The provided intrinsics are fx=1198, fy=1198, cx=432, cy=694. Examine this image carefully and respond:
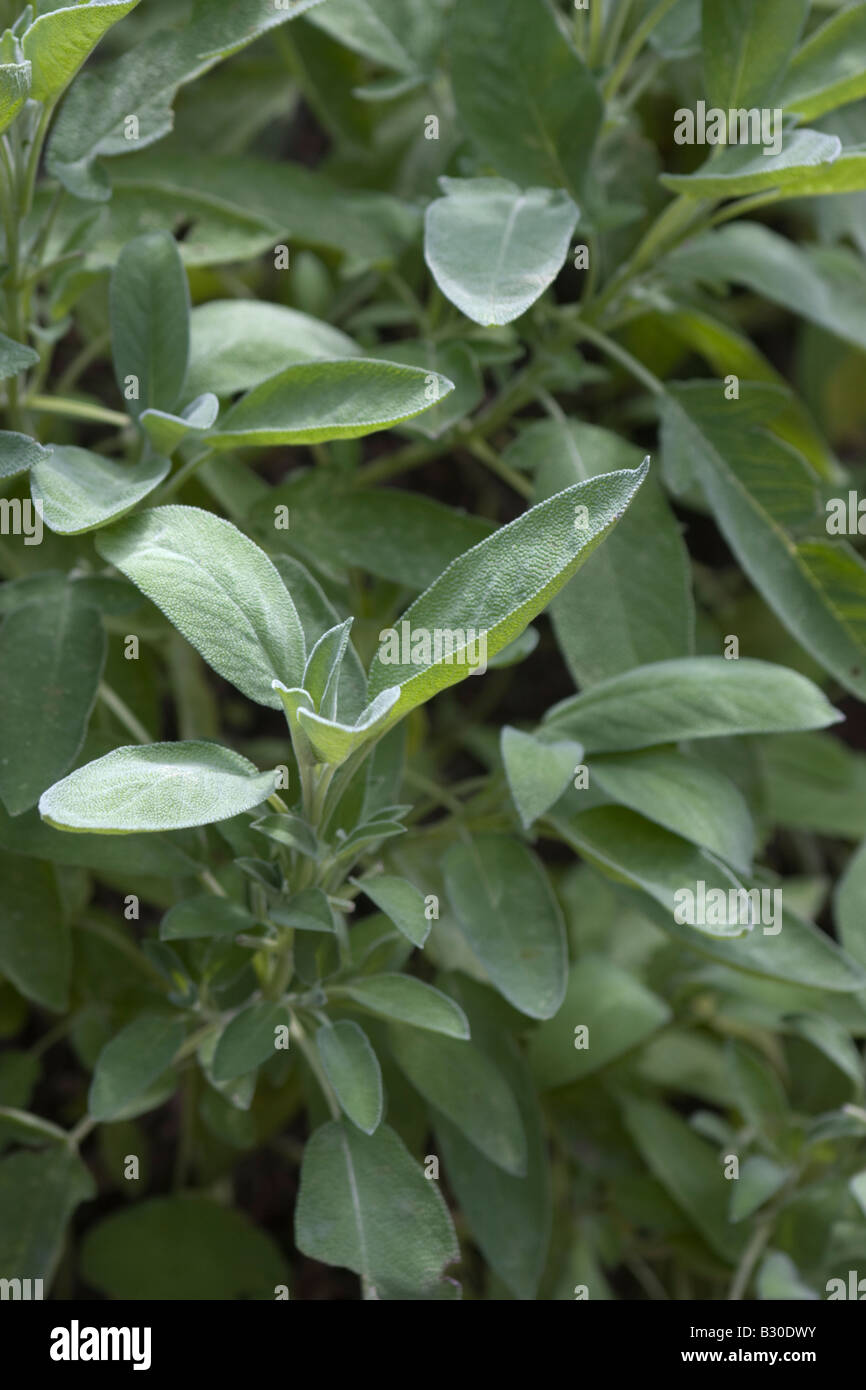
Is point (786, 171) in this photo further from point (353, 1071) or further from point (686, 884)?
point (353, 1071)

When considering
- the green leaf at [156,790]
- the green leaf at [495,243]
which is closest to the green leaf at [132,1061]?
the green leaf at [156,790]

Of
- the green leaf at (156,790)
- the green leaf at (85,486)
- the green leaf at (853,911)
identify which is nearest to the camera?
the green leaf at (156,790)

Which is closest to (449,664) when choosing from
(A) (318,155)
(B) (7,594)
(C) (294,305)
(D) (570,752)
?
(D) (570,752)

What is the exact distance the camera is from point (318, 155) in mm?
1308

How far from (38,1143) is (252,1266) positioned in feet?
0.74

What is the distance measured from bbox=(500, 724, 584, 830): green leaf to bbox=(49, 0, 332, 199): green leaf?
40cm

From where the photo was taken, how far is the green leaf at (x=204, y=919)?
0.63 metres

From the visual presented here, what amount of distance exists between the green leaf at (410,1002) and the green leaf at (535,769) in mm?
106

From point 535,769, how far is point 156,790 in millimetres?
223

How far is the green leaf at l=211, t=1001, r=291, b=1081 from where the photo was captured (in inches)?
25.2

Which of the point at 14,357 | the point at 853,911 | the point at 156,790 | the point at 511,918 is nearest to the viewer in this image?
the point at 156,790

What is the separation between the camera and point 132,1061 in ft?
2.25

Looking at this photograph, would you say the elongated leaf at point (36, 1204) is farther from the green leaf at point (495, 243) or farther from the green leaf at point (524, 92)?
the green leaf at point (524, 92)

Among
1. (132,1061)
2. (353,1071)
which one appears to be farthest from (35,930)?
(353,1071)
